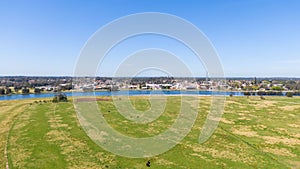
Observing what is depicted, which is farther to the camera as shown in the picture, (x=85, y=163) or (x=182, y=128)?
(x=182, y=128)

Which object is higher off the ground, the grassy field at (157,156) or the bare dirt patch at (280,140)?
the grassy field at (157,156)

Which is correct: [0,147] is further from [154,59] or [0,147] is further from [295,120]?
[295,120]

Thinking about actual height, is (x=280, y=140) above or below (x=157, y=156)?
below

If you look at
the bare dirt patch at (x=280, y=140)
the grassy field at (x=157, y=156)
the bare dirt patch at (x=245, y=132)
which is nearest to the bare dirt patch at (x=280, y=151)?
the grassy field at (x=157, y=156)

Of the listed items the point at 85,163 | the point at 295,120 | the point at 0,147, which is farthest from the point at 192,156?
the point at 295,120

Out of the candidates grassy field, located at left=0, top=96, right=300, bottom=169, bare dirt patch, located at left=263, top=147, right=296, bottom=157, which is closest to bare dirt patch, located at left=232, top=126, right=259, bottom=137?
grassy field, located at left=0, top=96, right=300, bottom=169

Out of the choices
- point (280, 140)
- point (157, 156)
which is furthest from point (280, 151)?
point (157, 156)

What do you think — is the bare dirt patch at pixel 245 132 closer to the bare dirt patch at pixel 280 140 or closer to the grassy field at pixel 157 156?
the grassy field at pixel 157 156

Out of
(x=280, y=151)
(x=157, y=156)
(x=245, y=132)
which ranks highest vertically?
(x=157, y=156)

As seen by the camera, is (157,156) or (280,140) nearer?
(157,156)

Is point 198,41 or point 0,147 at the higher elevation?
point 198,41

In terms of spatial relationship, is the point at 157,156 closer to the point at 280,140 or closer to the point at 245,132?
the point at 245,132
